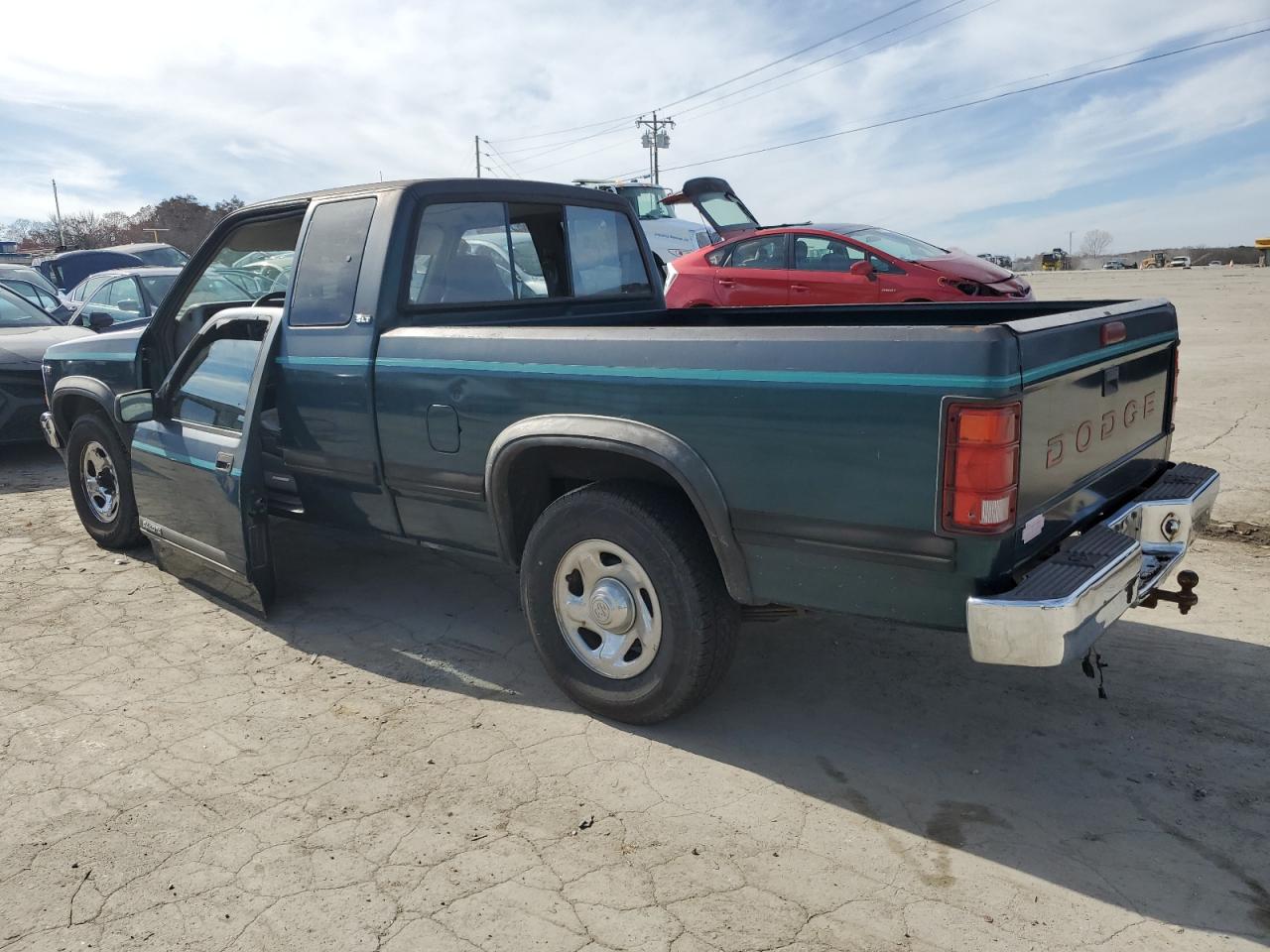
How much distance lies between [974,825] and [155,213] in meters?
62.1

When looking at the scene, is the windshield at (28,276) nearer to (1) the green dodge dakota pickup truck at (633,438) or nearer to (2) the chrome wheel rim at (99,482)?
(2) the chrome wheel rim at (99,482)

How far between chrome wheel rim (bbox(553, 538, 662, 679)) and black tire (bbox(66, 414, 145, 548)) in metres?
3.04

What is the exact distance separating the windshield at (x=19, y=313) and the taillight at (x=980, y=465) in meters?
9.46

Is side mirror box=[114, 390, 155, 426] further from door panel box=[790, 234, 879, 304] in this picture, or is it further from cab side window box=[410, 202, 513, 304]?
door panel box=[790, 234, 879, 304]

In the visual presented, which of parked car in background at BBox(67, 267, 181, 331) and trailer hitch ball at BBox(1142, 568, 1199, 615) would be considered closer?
trailer hitch ball at BBox(1142, 568, 1199, 615)

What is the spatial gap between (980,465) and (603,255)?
9.34 feet

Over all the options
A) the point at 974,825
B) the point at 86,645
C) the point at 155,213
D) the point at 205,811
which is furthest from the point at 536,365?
the point at 155,213

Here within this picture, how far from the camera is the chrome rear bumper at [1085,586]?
2.51 metres

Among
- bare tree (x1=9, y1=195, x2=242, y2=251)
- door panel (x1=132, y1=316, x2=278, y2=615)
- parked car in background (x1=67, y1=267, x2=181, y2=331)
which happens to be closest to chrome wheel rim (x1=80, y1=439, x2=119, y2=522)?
door panel (x1=132, y1=316, x2=278, y2=615)

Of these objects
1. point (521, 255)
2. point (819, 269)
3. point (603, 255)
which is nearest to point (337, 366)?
point (521, 255)

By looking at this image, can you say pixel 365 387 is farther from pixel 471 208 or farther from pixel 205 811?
pixel 205 811

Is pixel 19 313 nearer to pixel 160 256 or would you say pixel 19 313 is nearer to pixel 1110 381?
pixel 160 256

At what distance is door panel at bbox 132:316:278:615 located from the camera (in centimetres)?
420

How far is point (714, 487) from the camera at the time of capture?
2.97 m
